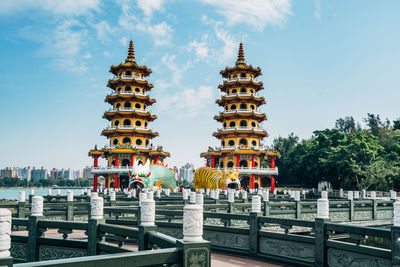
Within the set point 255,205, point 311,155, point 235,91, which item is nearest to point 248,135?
point 235,91

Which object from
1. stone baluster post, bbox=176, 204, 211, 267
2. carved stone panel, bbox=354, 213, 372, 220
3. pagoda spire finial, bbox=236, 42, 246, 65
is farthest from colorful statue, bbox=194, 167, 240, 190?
stone baluster post, bbox=176, 204, 211, 267

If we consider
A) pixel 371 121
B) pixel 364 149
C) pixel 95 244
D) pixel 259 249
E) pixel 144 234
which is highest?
pixel 371 121

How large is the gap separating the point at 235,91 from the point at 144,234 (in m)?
51.0

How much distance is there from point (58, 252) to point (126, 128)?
43710 millimetres

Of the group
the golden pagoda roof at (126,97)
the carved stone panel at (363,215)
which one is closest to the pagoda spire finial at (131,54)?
the golden pagoda roof at (126,97)

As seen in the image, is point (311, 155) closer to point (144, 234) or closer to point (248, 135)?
point (248, 135)

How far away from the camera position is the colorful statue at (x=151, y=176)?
110ft

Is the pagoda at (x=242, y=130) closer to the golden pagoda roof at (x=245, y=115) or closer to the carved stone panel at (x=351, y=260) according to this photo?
the golden pagoda roof at (x=245, y=115)

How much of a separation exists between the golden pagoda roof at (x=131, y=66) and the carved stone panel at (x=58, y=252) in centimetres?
4728

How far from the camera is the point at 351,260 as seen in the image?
25.7 ft

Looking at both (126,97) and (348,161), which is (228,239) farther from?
(126,97)

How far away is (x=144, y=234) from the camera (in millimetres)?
5875

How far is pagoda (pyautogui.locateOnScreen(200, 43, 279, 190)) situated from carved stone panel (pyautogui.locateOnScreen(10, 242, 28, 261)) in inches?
1686

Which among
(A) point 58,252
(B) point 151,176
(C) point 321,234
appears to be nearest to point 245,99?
(B) point 151,176
